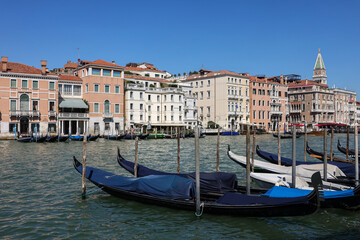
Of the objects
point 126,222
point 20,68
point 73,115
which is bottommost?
point 126,222

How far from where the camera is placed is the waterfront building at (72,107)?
108 feet

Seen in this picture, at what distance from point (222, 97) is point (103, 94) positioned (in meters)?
17.3

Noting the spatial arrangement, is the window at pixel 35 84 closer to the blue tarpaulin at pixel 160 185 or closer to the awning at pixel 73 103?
the awning at pixel 73 103

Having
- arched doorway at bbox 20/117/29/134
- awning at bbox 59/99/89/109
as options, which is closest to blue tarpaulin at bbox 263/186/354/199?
arched doorway at bbox 20/117/29/134

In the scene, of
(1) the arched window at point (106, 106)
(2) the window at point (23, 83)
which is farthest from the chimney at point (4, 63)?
(1) the arched window at point (106, 106)

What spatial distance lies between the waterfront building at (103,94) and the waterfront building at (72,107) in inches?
23.8

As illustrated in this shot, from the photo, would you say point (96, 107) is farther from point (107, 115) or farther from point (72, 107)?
point (72, 107)

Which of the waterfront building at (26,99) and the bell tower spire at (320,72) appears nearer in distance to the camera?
the waterfront building at (26,99)

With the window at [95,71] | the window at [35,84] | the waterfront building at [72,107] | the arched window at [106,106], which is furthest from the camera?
the arched window at [106,106]

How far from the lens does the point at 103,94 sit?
115 ft

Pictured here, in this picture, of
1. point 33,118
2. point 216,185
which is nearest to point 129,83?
point 33,118

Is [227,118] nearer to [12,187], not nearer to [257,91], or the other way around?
[257,91]

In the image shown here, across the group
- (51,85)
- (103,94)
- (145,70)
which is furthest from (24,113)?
(145,70)

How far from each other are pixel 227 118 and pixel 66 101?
2127cm
